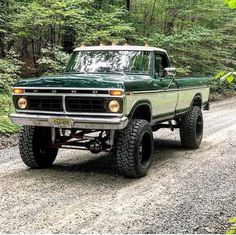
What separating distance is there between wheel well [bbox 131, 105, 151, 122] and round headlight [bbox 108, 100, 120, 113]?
2.38ft

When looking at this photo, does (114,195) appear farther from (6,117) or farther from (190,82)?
(6,117)

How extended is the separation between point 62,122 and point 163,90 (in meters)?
2.19

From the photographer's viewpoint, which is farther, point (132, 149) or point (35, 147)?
point (35, 147)

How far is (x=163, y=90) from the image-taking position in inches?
297

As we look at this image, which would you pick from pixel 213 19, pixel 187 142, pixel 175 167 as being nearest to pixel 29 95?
pixel 175 167

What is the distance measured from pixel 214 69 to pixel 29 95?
16402mm

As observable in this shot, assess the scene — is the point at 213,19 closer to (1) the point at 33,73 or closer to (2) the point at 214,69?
(2) the point at 214,69

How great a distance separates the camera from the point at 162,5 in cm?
2125

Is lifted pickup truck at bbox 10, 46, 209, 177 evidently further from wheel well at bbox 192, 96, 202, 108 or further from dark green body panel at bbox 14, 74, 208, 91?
wheel well at bbox 192, 96, 202, 108

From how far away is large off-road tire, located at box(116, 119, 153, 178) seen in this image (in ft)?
20.4

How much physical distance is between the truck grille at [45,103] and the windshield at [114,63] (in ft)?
4.61

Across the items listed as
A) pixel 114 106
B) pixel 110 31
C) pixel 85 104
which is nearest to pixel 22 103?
pixel 85 104

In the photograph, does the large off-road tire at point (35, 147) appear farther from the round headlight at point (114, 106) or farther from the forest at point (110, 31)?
the forest at point (110, 31)

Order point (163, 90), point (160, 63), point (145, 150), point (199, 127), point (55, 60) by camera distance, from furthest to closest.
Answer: point (55, 60) < point (199, 127) < point (160, 63) < point (163, 90) < point (145, 150)
